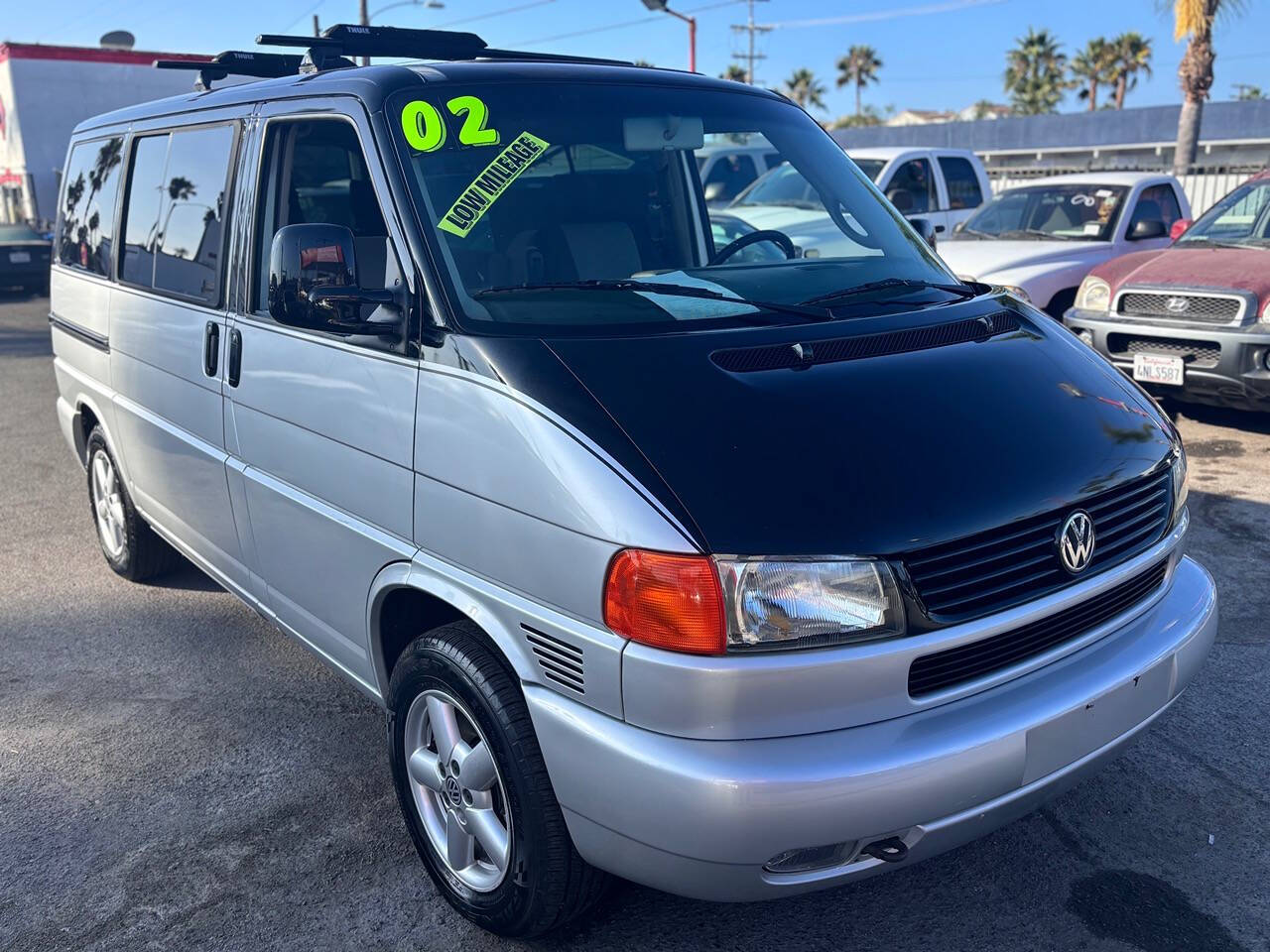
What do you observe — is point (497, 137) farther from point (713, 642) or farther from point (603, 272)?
point (713, 642)

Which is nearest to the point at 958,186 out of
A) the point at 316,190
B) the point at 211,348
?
the point at 316,190

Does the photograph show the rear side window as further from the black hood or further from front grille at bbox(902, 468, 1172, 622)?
front grille at bbox(902, 468, 1172, 622)

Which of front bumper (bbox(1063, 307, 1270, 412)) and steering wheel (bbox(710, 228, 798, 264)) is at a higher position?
steering wheel (bbox(710, 228, 798, 264))

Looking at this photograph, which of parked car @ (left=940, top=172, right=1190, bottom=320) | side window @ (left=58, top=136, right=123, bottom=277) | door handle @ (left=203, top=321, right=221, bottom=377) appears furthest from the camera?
parked car @ (left=940, top=172, right=1190, bottom=320)

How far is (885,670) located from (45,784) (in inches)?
110

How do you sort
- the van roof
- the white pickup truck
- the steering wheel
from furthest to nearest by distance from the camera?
1. the white pickup truck
2. the steering wheel
3. the van roof

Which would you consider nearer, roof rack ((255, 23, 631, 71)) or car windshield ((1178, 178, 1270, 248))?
roof rack ((255, 23, 631, 71))

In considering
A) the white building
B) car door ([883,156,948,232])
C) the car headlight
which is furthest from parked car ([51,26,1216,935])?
the white building

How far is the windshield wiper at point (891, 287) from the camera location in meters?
3.16

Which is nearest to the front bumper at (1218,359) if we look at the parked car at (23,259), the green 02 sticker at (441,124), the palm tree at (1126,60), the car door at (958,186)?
the car door at (958,186)

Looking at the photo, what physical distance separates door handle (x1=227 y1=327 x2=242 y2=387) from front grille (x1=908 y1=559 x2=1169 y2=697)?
2.35m

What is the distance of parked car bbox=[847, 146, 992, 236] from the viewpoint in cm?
1254

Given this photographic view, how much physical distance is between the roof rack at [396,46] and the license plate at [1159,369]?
496cm

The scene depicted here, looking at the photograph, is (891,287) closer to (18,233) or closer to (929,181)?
(929,181)
